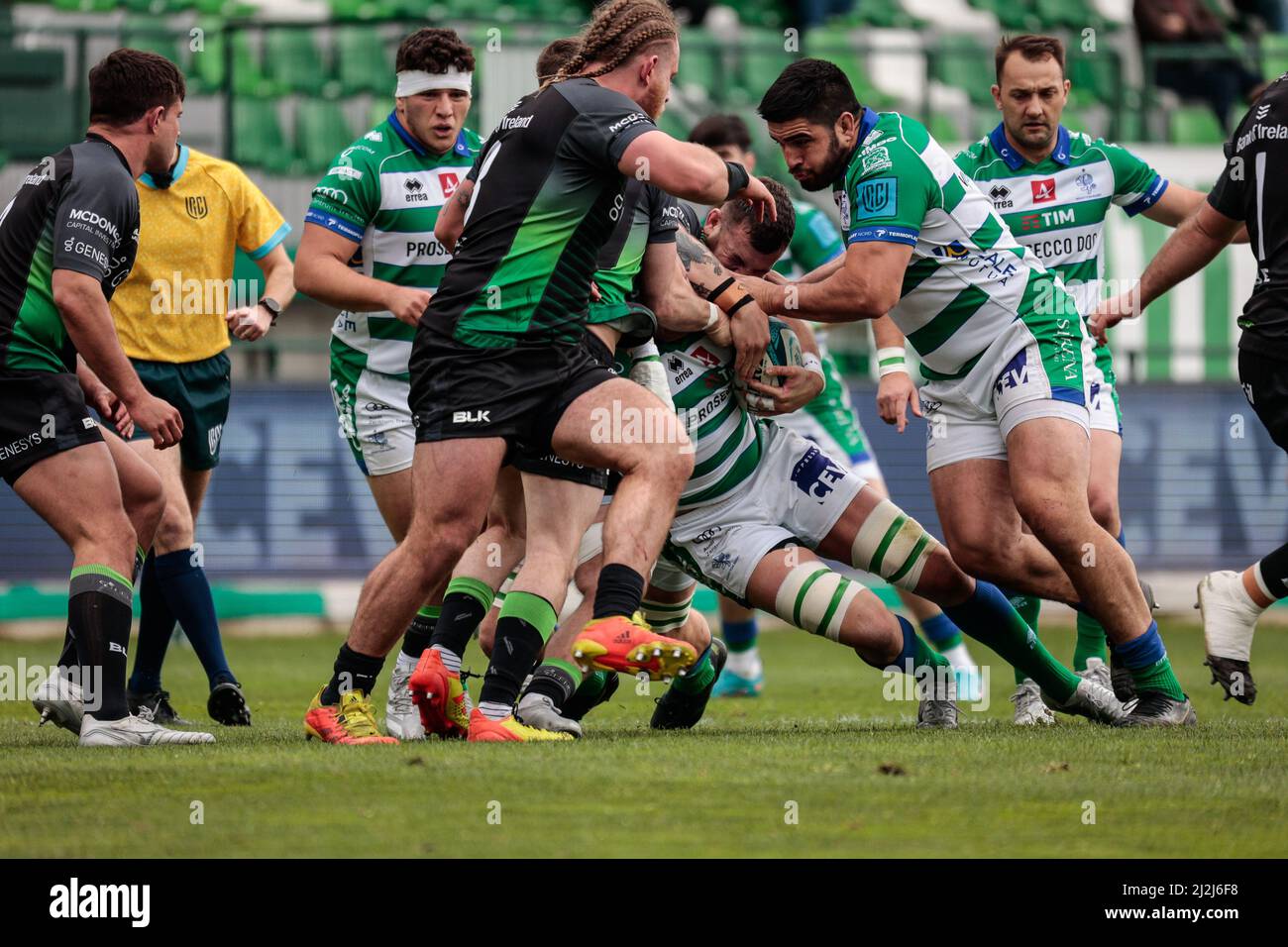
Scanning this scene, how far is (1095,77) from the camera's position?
17.2 meters

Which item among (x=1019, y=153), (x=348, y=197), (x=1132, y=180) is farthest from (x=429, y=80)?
(x=1132, y=180)

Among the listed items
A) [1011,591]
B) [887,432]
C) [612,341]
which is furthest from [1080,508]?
[887,432]

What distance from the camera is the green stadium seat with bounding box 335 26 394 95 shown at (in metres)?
16.5

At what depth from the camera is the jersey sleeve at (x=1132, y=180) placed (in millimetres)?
8117

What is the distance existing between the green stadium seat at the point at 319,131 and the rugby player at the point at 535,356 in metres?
10.5

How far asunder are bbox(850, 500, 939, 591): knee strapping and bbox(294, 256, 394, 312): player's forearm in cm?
203

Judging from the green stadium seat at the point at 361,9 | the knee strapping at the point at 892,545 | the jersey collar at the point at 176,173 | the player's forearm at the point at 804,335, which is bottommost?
the knee strapping at the point at 892,545

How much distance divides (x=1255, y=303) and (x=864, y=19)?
14.4 meters

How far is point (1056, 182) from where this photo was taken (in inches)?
316

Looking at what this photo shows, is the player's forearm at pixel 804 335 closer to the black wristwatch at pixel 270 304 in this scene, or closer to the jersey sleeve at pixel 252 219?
the black wristwatch at pixel 270 304

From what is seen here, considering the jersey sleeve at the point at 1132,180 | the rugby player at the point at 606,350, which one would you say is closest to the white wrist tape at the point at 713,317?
the rugby player at the point at 606,350

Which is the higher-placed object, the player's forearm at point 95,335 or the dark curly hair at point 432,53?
the dark curly hair at point 432,53

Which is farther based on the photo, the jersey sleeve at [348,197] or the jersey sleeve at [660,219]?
the jersey sleeve at [348,197]
